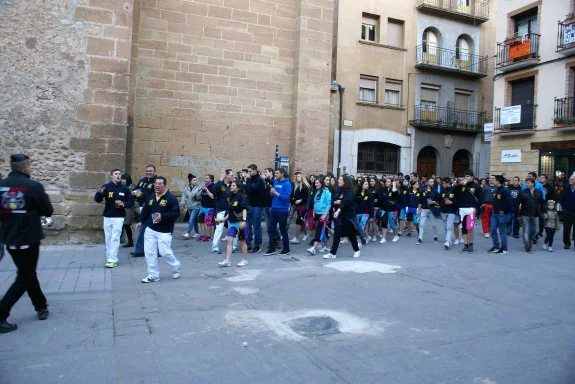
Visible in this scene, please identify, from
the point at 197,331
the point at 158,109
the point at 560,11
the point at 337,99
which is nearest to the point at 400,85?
the point at 337,99

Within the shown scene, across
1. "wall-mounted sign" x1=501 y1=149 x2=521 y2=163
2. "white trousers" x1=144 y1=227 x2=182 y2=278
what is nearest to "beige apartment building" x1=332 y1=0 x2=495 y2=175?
"wall-mounted sign" x1=501 y1=149 x2=521 y2=163

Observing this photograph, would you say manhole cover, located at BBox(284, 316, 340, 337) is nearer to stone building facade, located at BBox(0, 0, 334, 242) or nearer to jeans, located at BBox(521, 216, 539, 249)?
stone building facade, located at BBox(0, 0, 334, 242)

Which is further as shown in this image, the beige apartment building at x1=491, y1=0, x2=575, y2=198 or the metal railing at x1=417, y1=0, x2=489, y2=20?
the metal railing at x1=417, y1=0, x2=489, y2=20

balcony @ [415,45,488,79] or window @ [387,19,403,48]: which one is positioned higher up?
window @ [387,19,403,48]

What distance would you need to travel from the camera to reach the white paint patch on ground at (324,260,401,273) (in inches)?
317

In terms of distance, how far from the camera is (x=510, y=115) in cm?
2114

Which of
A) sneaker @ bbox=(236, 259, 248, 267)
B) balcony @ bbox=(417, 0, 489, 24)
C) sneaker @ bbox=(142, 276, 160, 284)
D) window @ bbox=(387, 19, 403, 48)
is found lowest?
sneaker @ bbox=(142, 276, 160, 284)

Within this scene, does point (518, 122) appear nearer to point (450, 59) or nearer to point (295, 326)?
point (450, 59)

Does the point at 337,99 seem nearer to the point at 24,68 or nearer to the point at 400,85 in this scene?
the point at 400,85

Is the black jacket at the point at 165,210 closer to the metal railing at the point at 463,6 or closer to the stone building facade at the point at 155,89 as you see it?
the stone building facade at the point at 155,89

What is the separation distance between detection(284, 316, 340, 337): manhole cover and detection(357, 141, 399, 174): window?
1816 cm

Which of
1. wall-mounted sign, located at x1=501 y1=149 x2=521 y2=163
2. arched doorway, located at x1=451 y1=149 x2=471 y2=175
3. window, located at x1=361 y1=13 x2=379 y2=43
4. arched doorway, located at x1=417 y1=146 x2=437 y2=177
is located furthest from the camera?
arched doorway, located at x1=451 y1=149 x2=471 y2=175

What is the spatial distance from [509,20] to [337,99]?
28.9 ft

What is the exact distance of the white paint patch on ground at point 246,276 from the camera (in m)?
7.26
